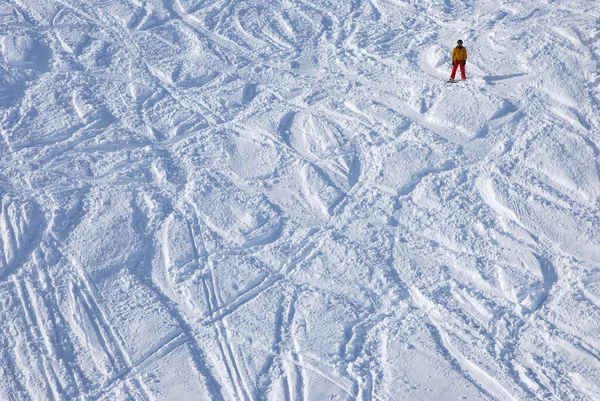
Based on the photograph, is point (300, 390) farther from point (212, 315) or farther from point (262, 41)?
point (262, 41)

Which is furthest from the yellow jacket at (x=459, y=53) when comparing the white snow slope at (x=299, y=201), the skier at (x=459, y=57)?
the white snow slope at (x=299, y=201)

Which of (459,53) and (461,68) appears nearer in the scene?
(459,53)

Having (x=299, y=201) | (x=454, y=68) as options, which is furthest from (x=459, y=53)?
(x=299, y=201)

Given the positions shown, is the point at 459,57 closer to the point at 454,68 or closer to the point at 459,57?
the point at 459,57

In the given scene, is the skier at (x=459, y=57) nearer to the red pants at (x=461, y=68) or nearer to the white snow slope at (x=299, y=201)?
the red pants at (x=461, y=68)

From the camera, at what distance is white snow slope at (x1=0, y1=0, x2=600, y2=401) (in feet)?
23.0

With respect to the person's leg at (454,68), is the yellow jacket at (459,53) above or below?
above

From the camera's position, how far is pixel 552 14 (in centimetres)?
1059

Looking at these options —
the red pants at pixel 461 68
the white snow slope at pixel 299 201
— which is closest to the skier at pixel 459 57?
the red pants at pixel 461 68

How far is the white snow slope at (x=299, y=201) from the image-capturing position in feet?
23.0

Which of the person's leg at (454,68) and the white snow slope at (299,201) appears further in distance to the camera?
the person's leg at (454,68)

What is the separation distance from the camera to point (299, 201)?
8508mm

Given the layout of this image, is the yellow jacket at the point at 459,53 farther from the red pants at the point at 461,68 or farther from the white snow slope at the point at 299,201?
the white snow slope at the point at 299,201


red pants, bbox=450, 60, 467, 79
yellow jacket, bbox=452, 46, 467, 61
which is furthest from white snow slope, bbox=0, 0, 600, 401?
yellow jacket, bbox=452, 46, 467, 61
